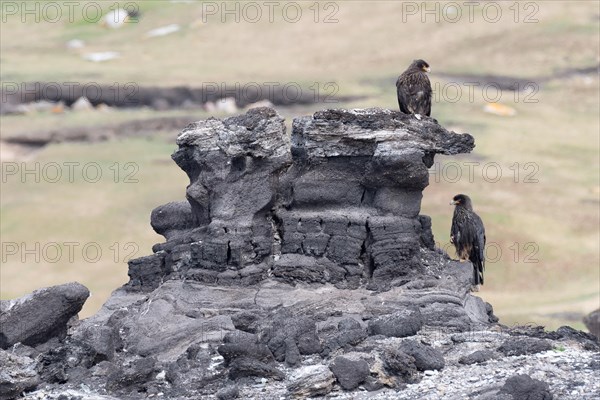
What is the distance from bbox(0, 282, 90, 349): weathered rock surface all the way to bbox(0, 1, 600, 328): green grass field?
2557 cm

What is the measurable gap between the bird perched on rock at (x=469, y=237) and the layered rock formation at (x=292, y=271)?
0.90 meters

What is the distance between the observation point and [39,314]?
2736cm

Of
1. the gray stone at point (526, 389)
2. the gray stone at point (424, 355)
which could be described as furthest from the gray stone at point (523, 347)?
the gray stone at point (526, 389)

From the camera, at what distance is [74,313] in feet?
91.8

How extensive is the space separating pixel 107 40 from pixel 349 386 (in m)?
84.7

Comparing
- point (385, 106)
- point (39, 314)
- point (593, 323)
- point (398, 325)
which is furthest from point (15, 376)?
point (385, 106)

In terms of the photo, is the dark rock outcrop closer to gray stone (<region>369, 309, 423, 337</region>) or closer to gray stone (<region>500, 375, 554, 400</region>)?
gray stone (<region>369, 309, 423, 337</region>)

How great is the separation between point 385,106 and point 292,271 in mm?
53383

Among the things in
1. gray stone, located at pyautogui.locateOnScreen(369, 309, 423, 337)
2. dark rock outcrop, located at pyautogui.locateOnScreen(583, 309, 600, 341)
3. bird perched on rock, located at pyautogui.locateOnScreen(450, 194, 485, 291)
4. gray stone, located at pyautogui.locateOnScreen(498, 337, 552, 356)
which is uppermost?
bird perched on rock, located at pyautogui.locateOnScreen(450, 194, 485, 291)

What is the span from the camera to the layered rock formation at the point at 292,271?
26109 millimetres

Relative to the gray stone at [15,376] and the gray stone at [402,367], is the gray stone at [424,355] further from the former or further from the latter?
the gray stone at [15,376]

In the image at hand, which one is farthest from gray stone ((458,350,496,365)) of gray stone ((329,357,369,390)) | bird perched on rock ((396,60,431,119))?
bird perched on rock ((396,60,431,119))

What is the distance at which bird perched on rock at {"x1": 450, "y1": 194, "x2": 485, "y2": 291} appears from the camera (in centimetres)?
3080

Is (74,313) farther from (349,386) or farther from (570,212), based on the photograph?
(570,212)
